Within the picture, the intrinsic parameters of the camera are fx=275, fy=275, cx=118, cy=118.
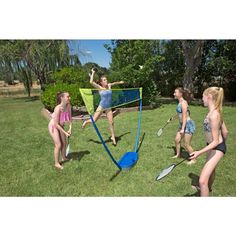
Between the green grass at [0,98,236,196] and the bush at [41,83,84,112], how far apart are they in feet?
0.90

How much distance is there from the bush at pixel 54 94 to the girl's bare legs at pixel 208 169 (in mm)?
4353

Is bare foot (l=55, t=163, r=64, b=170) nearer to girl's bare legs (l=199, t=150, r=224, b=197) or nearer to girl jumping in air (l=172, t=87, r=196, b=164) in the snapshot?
Result: girl jumping in air (l=172, t=87, r=196, b=164)

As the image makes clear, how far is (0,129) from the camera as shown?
661 cm

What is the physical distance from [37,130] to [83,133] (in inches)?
47.0

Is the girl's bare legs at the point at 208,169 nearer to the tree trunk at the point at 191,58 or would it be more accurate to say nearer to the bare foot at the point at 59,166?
the bare foot at the point at 59,166

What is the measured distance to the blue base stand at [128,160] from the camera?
4470mm

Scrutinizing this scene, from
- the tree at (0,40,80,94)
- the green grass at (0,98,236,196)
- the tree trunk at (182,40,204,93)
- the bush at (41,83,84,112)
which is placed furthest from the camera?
the tree trunk at (182,40,204,93)

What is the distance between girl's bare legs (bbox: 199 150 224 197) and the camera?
3.29 meters

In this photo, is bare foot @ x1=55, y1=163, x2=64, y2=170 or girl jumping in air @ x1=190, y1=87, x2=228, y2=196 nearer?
girl jumping in air @ x1=190, y1=87, x2=228, y2=196

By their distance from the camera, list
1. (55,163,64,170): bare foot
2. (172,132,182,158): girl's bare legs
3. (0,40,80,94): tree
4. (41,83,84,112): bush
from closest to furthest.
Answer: (55,163,64,170): bare foot, (172,132,182,158): girl's bare legs, (0,40,80,94): tree, (41,83,84,112): bush

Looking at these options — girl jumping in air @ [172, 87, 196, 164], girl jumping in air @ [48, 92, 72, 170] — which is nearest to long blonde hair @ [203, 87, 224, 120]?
girl jumping in air @ [172, 87, 196, 164]

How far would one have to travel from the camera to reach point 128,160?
187 inches

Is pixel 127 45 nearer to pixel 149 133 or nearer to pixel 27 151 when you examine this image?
pixel 149 133

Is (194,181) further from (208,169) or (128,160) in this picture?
(128,160)
